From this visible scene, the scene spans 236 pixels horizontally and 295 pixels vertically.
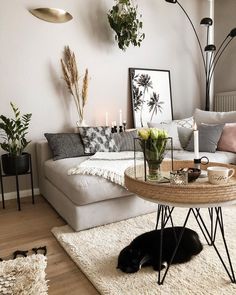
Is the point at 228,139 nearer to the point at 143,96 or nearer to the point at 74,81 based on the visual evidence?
the point at 143,96

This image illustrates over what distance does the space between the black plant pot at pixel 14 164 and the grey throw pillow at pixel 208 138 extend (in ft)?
5.92

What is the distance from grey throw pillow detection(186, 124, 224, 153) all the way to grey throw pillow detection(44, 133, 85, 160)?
1.26 metres

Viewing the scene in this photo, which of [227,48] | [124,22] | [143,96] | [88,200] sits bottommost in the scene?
[88,200]

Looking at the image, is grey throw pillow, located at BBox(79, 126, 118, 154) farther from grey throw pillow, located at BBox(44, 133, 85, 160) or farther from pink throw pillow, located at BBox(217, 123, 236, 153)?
pink throw pillow, located at BBox(217, 123, 236, 153)

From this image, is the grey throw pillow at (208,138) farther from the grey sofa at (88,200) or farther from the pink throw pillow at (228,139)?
the grey sofa at (88,200)

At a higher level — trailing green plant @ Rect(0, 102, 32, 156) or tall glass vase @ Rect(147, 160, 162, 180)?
trailing green plant @ Rect(0, 102, 32, 156)

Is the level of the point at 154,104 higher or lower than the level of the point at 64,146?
higher

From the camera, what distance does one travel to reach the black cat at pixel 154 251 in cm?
154

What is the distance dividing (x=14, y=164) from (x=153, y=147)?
1.63 meters

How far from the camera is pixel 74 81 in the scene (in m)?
3.11

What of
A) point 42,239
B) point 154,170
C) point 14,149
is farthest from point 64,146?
point 154,170

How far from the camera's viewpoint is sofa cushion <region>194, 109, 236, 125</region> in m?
3.23

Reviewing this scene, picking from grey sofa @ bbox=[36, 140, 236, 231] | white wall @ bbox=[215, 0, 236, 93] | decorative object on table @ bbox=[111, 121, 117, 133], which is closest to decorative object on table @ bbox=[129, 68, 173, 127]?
decorative object on table @ bbox=[111, 121, 117, 133]

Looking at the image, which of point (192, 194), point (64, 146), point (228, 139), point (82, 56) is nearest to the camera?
point (192, 194)
